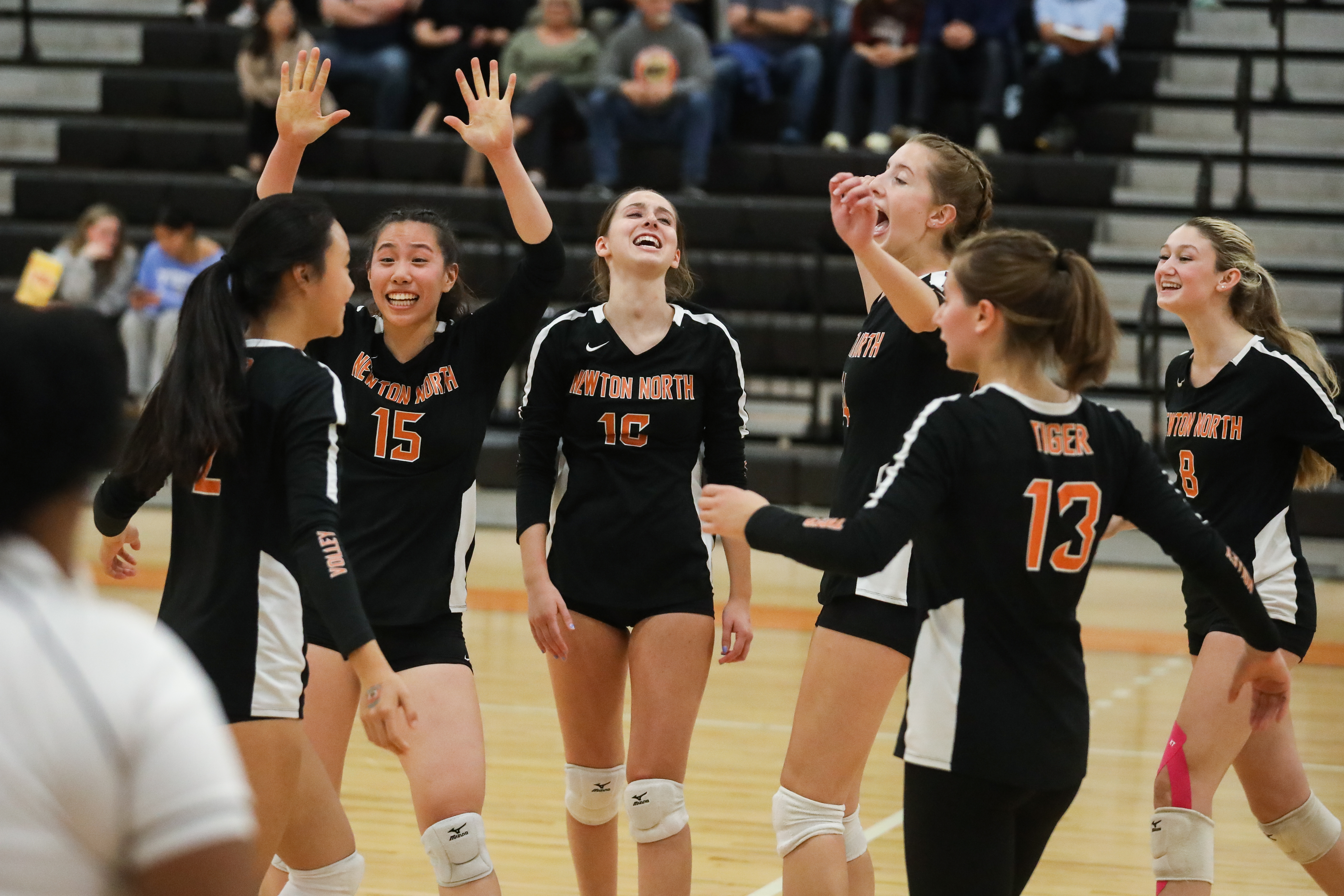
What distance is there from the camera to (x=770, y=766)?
17.7ft

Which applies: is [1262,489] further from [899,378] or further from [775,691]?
[775,691]

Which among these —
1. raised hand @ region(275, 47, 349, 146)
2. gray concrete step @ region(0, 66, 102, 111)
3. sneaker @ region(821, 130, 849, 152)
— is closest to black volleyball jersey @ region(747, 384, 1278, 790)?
raised hand @ region(275, 47, 349, 146)

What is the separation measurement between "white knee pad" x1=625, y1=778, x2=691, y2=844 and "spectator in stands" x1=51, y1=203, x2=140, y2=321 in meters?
8.20

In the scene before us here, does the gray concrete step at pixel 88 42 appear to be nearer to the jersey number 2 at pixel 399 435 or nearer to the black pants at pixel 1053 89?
the black pants at pixel 1053 89

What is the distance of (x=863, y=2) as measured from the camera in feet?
36.7

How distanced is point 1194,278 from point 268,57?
29.2 feet

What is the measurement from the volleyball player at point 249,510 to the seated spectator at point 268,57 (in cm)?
885

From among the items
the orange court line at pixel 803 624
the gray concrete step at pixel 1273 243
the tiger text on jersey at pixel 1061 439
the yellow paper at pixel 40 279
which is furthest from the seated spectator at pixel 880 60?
the tiger text on jersey at pixel 1061 439

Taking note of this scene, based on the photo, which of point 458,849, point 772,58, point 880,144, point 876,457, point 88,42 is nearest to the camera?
point 458,849

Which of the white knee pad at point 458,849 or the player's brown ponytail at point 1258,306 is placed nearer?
the white knee pad at point 458,849

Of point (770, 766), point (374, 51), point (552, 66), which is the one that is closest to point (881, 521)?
point (770, 766)

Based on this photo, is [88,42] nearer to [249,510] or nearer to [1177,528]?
[249,510]

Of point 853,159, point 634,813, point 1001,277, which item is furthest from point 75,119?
point 1001,277

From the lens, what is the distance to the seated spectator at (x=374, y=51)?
38.7 ft
